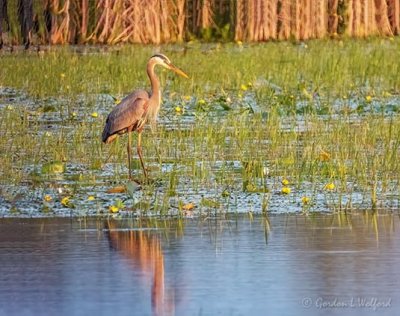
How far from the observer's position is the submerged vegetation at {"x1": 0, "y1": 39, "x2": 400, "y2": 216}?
836cm

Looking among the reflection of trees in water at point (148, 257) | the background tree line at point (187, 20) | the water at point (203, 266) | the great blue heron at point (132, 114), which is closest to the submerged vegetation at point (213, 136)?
the great blue heron at point (132, 114)

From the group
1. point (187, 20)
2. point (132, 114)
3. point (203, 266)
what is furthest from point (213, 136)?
point (187, 20)

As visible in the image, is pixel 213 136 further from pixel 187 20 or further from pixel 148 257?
pixel 187 20

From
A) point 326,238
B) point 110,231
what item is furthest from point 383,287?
point 110,231

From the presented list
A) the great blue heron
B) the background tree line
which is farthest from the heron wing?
the background tree line

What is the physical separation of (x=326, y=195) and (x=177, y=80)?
308 inches

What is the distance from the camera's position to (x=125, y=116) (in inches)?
398

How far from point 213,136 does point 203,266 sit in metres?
4.46

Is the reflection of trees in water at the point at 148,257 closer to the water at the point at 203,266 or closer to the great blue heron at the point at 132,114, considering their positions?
the water at the point at 203,266

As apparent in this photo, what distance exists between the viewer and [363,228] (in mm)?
7375

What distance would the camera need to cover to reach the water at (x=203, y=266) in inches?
220

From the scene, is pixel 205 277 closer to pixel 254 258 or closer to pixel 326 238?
pixel 254 258

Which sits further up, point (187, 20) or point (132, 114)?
point (187, 20)

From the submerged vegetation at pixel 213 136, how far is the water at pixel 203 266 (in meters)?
0.45
